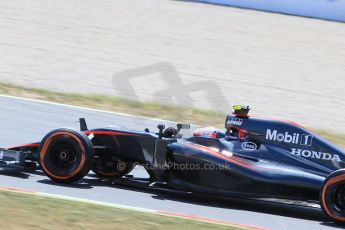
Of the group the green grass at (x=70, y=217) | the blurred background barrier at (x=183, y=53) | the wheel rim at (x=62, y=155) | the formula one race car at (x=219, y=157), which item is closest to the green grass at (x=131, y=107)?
the blurred background barrier at (x=183, y=53)

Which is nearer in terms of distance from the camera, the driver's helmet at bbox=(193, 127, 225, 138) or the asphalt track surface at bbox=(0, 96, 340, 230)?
the asphalt track surface at bbox=(0, 96, 340, 230)

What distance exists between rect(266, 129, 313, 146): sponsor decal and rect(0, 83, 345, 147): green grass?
5.28m

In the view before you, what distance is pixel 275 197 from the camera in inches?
320

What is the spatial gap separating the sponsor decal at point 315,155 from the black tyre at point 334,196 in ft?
2.17

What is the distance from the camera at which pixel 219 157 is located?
838 centimetres

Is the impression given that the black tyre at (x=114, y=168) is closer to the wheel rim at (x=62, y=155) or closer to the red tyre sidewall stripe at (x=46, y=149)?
the wheel rim at (x=62, y=155)

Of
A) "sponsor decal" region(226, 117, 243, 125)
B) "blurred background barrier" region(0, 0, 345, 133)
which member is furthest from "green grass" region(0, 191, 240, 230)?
"blurred background barrier" region(0, 0, 345, 133)

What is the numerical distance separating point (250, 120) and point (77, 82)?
8.99 meters

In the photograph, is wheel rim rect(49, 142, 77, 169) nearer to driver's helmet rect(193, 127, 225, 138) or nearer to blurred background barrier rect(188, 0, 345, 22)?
driver's helmet rect(193, 127, 225, 138)

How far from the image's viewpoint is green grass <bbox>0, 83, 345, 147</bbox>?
14.4m

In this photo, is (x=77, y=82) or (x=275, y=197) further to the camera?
(x=77, y=82)

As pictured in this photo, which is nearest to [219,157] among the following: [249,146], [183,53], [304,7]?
[249,146]

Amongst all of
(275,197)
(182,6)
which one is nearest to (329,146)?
(275,197)

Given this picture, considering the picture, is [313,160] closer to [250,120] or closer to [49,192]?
[250,120]
